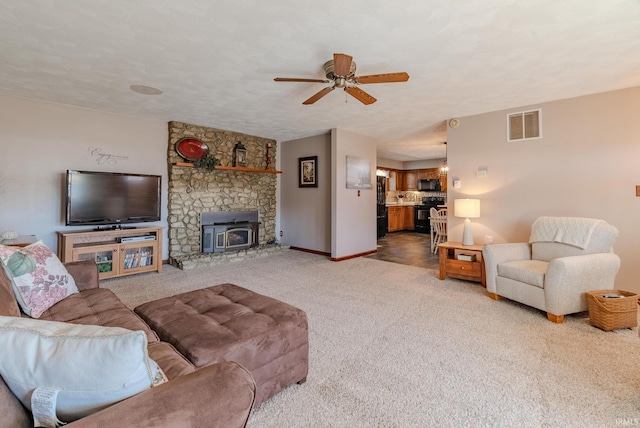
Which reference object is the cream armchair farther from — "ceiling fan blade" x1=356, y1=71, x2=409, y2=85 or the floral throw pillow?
the floral throw pillow

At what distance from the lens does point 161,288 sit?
3.72m

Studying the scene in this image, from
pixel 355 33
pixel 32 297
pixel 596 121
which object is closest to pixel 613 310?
pixel 596 121

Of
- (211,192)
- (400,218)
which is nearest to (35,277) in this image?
(211,192)

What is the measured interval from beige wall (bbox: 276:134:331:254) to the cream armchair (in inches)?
125

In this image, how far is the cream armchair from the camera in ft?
8.69

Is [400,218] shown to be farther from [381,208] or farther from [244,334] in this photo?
[244,334]

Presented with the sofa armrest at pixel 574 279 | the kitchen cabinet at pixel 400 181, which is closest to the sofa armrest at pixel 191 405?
the sofa armrest at pixel 574 279

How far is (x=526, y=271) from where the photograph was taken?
2.93m

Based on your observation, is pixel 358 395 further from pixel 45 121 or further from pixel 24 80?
pixel 45 121

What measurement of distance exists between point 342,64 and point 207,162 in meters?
3.49

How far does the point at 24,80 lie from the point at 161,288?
9.03 feet

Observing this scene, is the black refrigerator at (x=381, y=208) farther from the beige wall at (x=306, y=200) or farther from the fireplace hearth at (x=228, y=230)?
the fireplace hearth at (x=228, y=230)

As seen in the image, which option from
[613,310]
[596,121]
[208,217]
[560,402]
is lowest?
[560,402]

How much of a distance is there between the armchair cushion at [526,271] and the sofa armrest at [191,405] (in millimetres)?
3014
